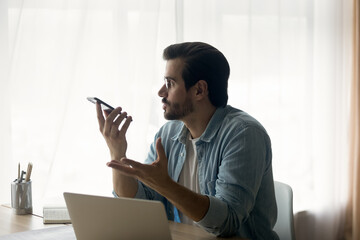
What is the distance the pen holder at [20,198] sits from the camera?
1.77 metres

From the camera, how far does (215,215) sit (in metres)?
1.46

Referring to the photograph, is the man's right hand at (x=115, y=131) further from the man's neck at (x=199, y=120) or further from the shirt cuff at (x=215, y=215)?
the shirt cuff at (x=215, y=215)

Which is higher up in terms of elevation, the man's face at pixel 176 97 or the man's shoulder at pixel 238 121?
the man's face at pixel 176 97

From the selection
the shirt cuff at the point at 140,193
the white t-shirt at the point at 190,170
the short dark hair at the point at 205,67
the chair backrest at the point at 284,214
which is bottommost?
the chair backrest at the point at 284,214

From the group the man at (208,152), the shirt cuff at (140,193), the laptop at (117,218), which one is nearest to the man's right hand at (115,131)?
the man at (208,152)

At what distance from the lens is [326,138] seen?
3.23m

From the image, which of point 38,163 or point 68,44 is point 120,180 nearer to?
point 38,163

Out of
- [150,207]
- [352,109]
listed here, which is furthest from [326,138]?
[150,207]

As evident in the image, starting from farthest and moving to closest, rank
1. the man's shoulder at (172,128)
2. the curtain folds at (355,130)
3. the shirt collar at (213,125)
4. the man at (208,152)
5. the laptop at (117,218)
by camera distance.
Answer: the curtain folds at (355,130) → the man's shoulder at (172,128) → the shirt collar at (213,125) → the man at (208,152) → the laptop at (117,218)

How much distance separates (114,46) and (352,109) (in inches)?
63.2

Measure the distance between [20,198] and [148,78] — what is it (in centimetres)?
94

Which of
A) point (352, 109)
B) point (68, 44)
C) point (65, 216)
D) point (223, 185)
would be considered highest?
point (68, 44)

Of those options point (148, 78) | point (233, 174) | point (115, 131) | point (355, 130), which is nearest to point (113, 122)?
point (115, 131)

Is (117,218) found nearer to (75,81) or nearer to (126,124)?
(126,124)
